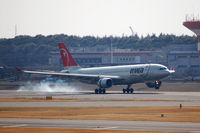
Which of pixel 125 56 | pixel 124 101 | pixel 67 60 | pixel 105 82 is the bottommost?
pixel 124 101

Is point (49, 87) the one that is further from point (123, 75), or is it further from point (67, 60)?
point (123, 75)

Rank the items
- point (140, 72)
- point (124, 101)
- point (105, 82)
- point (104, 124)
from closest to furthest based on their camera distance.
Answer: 1. point (104, 124)
2. point (124, 101)
3. point (140, 72)
4. point (105, 82)

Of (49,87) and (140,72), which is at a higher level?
(140,72)

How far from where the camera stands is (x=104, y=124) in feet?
114

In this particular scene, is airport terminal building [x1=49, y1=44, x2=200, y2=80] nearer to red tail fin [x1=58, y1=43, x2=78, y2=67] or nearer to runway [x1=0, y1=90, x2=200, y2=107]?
red tail fin [x1=58, y1=43, x2=78, y2=67]

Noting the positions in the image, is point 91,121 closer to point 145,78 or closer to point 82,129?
point 82,129

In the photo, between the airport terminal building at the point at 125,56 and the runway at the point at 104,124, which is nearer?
the runway at the point at 104,124

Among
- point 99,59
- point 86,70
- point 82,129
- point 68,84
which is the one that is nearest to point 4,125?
point 82,129

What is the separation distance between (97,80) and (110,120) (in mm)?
52938

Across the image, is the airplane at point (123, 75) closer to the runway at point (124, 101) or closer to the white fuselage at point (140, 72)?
the white fuselage at point (140, 72)

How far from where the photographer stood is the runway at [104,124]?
32.1m

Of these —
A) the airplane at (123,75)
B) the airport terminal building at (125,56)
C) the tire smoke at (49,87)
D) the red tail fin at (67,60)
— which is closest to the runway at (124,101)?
the airplane at (123,75)

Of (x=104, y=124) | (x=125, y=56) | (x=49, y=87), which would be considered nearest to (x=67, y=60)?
(x=49, y=87)

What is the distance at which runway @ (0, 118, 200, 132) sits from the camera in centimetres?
3209
